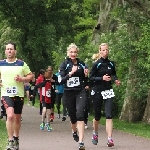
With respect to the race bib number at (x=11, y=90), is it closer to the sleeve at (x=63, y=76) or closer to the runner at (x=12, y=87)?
the runner at (x=12, y=87)

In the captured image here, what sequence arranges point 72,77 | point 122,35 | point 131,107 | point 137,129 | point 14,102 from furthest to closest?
point 131,107 < point 122,35 < point 137,129 < point 72,77 < point 14,102

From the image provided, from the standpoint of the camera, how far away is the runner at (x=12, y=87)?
1076 cm

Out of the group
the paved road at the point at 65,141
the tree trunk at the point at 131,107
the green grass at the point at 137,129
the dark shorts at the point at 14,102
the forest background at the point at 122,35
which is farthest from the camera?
the tree trunk at the point at 131,107

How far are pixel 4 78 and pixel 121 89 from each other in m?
11.5

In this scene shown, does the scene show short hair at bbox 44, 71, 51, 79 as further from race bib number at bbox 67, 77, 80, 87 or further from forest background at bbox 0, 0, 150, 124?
race bib number at bbox 67, 77, 80, 87

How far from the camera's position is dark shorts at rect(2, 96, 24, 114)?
1082 cm

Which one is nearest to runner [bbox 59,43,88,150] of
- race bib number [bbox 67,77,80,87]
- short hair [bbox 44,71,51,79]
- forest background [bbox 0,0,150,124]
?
race bib number [bbox 67,77,80,87]

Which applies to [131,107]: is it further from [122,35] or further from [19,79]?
[19,79]

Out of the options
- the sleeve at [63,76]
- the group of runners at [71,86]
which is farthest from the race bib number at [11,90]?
the sleeve at [63,76]

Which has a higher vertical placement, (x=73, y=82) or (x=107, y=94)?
(x=73, y=82)

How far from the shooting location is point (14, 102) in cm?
1097

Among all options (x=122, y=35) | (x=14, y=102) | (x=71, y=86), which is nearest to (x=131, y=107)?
(x=122, y=35)

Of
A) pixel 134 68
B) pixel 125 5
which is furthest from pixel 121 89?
pixel 125 5

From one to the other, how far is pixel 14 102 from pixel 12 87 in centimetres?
32
